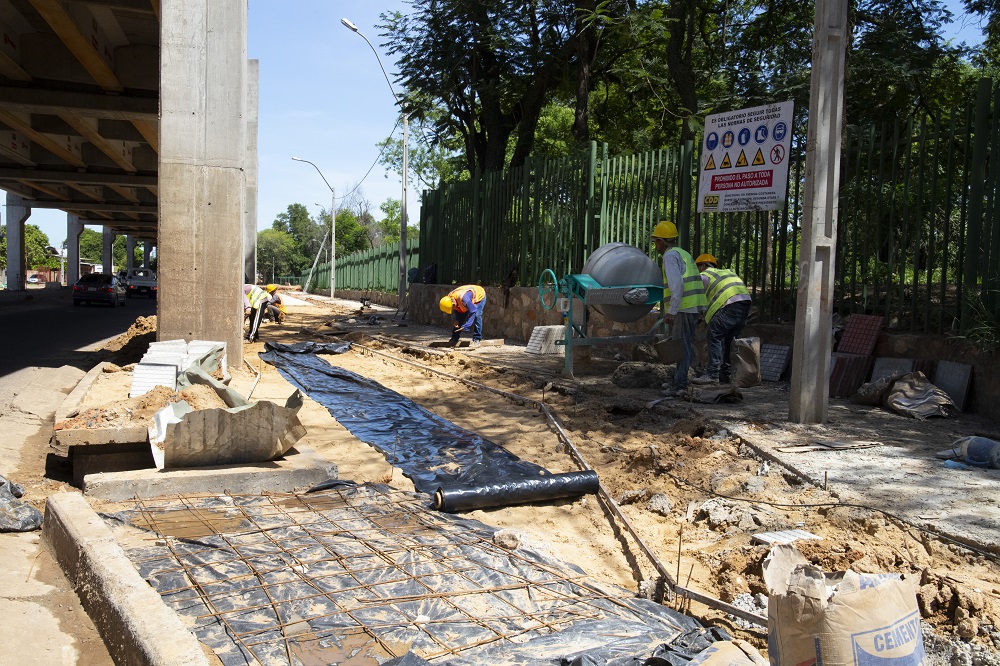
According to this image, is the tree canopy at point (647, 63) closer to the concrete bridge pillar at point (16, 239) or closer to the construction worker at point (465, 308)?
the construction worker at point (465, 308)

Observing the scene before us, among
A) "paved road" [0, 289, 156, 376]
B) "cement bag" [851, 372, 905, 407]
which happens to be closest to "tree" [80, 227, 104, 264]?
"paved road" [0, 289, 156, 376]

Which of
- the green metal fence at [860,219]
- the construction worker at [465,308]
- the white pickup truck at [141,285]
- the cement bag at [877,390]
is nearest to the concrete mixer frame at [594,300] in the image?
the green metal fence at [860,219]

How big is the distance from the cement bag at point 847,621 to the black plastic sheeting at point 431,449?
3.19 meters

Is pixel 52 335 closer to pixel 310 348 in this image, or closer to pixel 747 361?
pixel 310 348

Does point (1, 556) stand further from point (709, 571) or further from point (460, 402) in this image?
point (460, 402)

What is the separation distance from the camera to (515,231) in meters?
17.5

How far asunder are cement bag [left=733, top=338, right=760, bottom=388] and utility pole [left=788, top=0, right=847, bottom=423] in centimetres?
173

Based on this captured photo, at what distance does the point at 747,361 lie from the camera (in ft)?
31.1

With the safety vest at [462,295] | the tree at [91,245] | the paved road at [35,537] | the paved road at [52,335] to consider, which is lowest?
the paved road at [35,537]

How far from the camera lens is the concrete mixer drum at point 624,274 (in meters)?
10.9

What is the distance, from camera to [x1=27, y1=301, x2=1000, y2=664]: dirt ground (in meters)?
3.99

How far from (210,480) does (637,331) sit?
835 centimetres

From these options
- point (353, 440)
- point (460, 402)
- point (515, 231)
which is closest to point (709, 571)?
point (353, 440)

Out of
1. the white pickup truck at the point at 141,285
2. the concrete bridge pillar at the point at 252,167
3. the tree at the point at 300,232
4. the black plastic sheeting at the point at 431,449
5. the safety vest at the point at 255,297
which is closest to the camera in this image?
the black plastic sheeting at the point at 431,449
